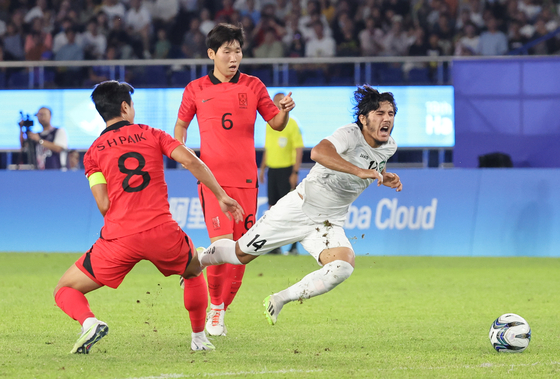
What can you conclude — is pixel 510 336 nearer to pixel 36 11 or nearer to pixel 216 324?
pixel 216 324

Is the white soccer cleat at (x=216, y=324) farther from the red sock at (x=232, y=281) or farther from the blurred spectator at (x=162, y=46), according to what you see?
the blurred spectator at (x=162, y=46)

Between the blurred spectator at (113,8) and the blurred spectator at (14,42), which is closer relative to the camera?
the blurred spectator at (14,42)

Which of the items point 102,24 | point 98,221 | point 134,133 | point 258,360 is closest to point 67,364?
point 258,360

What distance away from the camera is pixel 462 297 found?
8.48 metres

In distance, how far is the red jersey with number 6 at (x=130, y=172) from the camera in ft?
16.9

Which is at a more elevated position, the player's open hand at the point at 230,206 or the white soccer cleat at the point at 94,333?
the player's open hand at the point at 230,206

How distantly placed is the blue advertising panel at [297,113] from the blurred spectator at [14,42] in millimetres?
4425

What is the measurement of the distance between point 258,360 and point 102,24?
13818 millimetres

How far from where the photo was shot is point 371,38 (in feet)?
56.1

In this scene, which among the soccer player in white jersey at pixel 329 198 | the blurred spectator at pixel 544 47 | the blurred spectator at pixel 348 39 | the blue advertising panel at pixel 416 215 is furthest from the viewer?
the blurred spectator at pixel 348 39

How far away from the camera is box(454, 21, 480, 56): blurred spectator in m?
16.4

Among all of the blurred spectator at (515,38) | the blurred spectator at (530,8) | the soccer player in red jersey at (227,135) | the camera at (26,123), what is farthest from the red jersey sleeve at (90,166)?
the blurred spectator at (530,8)

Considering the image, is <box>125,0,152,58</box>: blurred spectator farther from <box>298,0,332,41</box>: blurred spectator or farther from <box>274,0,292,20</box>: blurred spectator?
<box>298,0,332,41</box>: blurred spectator

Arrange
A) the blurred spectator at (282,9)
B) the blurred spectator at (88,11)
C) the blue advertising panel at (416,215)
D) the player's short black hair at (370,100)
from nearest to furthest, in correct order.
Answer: the player's short black hair at (370,100), the blue advertising panel at (416,215), the blurred spectator at (282,9), the blurred spectator at (88,11)
